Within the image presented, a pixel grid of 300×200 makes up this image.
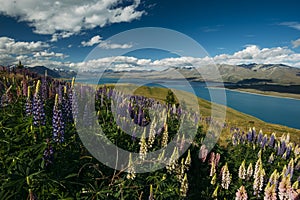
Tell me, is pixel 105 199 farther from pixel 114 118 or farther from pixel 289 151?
pixel 289 151

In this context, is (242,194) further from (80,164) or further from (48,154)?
(48,154)

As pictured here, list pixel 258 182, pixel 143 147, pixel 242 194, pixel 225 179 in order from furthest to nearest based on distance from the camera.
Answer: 1. pixel 225 179
2. pixel 258 182
3. pixel 143 147
4. pixel 242 194

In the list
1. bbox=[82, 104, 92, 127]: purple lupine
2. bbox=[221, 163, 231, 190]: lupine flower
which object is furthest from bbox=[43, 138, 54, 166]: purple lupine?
bbox=[221, 163, 231, 190]: lupine flower

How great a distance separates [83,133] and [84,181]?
3.73 ft

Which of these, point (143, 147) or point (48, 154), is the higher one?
point (48, 154)

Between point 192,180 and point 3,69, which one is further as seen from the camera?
point 3,69

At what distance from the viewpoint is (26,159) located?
3.31 m

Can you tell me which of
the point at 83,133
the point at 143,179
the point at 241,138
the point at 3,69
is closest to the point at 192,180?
the point at 143,179

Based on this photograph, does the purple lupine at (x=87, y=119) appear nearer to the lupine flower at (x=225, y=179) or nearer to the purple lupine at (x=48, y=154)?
the purple lupine at (x=48, y=154)

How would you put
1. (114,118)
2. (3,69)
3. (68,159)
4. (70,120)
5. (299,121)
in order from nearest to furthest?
(68,159)
(70,120)
(114,118)
(3,69)
(299,121)

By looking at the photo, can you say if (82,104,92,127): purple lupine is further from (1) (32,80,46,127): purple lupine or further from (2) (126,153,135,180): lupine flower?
(2) (126,153,135,180): lupine flower

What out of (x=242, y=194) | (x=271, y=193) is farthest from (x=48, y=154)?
(x=271, y=193)

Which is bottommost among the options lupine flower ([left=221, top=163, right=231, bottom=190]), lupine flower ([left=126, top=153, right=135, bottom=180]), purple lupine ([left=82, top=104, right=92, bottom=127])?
lupine flower ([left=221, top=163, right=231, bottom=190])

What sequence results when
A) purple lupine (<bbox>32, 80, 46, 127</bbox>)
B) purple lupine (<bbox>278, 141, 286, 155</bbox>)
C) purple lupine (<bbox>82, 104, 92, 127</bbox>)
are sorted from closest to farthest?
purple lupine (<bbox>32, 80, 46, 127</bbox>) → purple lupine (<bbox>82, 104, 92, 127</bbox>) → purple lupine (<bbox>278, 141, 286, 155</bbox>)
